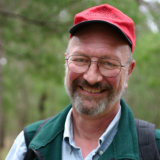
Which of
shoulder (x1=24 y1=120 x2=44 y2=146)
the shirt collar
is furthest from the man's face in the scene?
shoulder (x1=24 y1=120 x2=44 y2=146)

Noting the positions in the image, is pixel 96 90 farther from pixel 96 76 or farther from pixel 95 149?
pixel 95 149

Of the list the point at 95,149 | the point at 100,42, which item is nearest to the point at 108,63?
the point at 100,42

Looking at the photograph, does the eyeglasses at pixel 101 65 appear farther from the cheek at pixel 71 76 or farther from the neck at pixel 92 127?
the neck at pixel 92 127

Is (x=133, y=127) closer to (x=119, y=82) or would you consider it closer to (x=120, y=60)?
(x=119, y=82)

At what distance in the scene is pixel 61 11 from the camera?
544 cm

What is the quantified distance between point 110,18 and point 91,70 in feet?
1.42

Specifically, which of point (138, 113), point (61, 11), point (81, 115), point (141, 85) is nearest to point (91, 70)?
point (81, 115)

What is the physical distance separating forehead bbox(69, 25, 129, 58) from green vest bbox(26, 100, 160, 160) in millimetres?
504

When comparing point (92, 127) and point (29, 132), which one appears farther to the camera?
point (29, 132)

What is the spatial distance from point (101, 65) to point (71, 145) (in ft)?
2.19

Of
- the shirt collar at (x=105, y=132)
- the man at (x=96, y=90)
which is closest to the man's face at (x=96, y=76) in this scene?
the man at (x=96, y=90)

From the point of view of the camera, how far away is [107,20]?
1.87 metres

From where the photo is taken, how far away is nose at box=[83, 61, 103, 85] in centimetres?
182

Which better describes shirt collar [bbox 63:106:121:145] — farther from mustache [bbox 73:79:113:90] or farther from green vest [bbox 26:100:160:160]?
mustache [bbox 73:79:113:90]
